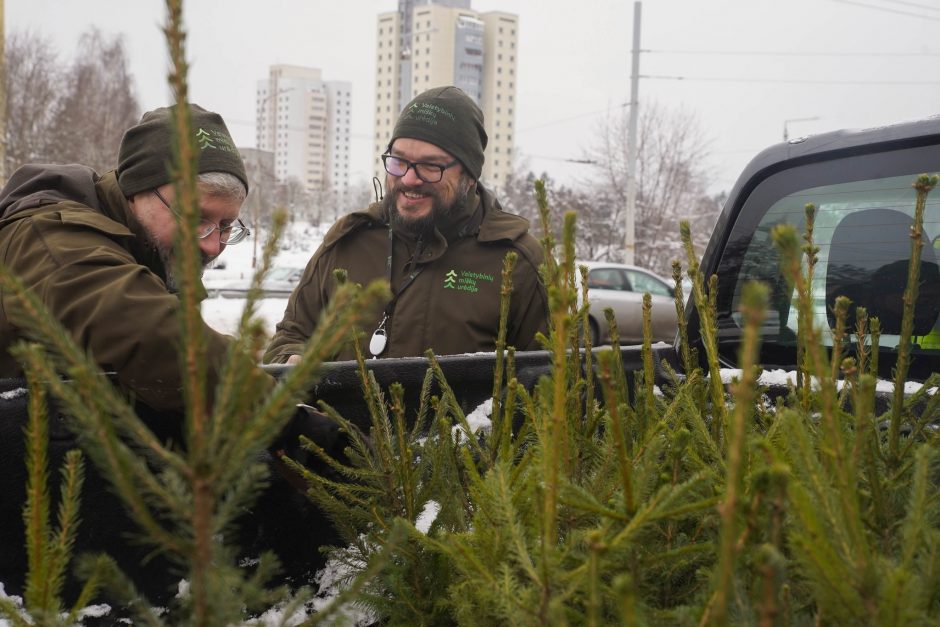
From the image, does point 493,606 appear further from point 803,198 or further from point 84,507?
point 803,198

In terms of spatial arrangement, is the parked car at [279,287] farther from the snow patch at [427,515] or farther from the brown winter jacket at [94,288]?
the snow patch at [427,515]

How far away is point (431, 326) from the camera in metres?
3.07

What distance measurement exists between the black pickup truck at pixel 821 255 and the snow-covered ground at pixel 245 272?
1.42ft

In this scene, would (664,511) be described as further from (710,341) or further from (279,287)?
(279,287)

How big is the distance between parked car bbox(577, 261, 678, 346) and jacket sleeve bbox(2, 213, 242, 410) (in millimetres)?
10237

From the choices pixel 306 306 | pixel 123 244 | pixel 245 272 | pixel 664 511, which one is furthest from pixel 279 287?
pixel 664 511

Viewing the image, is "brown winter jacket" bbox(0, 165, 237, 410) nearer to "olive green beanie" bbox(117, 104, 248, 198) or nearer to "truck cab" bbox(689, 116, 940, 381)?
"olive green beanie" bbox(117, 104, 248, 198)

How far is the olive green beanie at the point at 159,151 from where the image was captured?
1.97 metres

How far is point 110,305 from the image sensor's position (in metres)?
1.41

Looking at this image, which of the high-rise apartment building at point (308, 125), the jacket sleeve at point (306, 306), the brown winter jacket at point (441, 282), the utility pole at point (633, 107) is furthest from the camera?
the high-rise apartment building at point (308, 125)

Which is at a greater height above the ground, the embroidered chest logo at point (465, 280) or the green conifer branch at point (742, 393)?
the embroidered chest logo at point (465, 280)

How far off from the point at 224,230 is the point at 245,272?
37.1 metres

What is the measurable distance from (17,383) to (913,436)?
156 cm

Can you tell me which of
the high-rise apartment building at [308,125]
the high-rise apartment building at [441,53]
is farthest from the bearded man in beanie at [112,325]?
the high-rise apartment building at [308,125]
